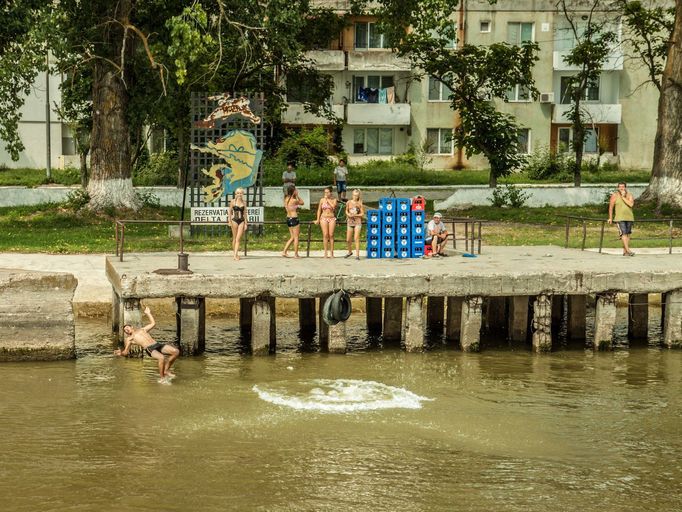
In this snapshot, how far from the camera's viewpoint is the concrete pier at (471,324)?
2425 centimetres

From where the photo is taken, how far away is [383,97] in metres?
58.9

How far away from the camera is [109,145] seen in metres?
37.4

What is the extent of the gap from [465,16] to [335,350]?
3634cm

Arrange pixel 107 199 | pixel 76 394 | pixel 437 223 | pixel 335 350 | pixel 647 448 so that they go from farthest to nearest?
pixel 107 199
pixel 437 223
pixel 335 350
pixel 76 394
pixel 647 448

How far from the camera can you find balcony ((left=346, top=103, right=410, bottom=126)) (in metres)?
58.5

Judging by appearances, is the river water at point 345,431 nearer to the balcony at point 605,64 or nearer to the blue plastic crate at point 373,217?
the blue plastic crate at point 373,217

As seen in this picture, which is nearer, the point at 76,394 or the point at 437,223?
the point at 76,394

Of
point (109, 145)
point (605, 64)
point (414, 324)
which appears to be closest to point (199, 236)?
point (109, 145)

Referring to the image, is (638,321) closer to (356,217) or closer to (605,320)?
(605,320)

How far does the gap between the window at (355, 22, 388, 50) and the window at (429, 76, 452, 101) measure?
2.97 metres

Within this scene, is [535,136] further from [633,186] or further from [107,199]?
[107,199]

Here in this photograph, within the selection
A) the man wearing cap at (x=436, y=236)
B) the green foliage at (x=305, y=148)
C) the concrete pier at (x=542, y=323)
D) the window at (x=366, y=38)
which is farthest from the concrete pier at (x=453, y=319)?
the window at (x=366, y=38)

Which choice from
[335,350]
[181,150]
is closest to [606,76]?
[181,150]

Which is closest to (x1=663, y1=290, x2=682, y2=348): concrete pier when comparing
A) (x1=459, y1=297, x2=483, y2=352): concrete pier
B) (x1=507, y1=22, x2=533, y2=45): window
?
(x1=459, y1=297, x2=483, y2=352): concrete pier
